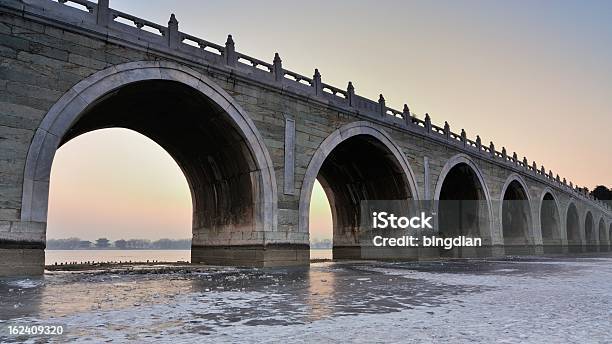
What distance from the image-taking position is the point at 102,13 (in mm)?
14328

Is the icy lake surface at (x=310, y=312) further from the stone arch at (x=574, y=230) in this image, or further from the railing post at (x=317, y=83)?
the stone arch at (x=574, y=230)

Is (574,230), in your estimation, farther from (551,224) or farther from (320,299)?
(320,299)

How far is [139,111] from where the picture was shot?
17.6m

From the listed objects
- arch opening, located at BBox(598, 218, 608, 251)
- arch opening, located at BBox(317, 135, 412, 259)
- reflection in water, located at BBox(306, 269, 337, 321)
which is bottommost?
reflection in water, located at BBox(306, 269, 337, 321)

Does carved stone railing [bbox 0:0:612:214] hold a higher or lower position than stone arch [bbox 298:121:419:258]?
higher

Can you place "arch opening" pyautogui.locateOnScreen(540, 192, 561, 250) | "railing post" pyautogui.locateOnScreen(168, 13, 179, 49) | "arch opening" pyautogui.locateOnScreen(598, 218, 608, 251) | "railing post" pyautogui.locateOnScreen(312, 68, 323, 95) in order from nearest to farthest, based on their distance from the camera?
"railing post" pyautogui.locateOnScreen(168, 13, 179, 49) < "railing post" pyautogui.locateOnScreen(312, 68, 323, 95) < "arch opening" pyautogui.locateOnScreen(540, 192, 561, 250) < "arch opening" pyautogui.locateOnScreen(598, 218, 608, 251)

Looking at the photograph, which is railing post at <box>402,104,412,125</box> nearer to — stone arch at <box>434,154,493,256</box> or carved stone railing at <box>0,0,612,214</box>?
carved stone railing at <box>0,0,612,214</box>

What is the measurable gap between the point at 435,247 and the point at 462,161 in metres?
6.10

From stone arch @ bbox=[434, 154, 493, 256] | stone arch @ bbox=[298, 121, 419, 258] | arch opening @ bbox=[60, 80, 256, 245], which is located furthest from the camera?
stone arch @ bbox=[434, 154, 493, 256]

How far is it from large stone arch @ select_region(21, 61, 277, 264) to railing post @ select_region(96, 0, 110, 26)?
4.54ft

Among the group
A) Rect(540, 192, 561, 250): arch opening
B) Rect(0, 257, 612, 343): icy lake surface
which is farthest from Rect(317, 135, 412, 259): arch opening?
Rect(540, 192, 561, 250): arch opening

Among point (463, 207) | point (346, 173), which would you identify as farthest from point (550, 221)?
point (346, 173)

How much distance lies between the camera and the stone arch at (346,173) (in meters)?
19.0

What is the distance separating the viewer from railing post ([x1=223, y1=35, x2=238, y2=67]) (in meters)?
17.2
